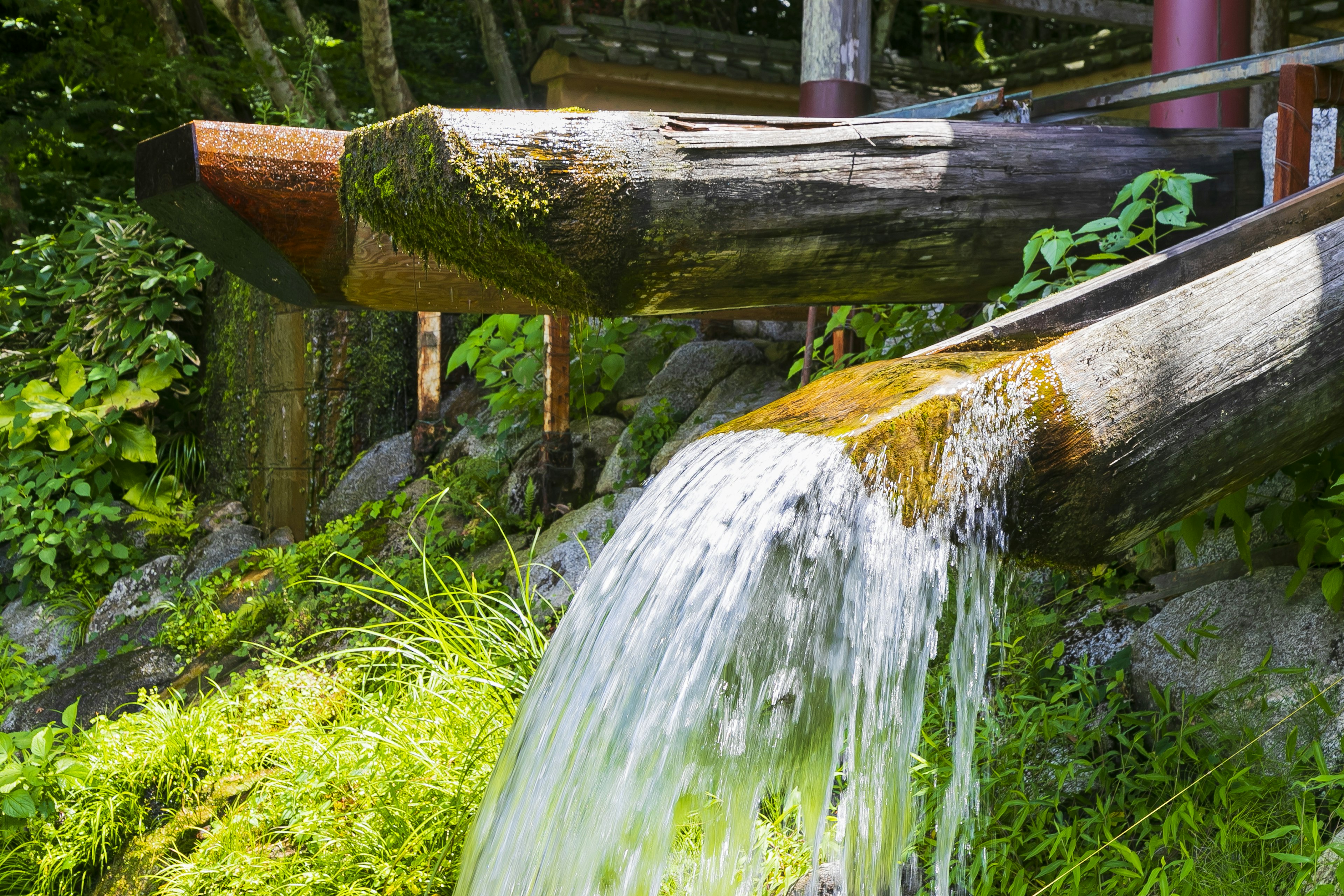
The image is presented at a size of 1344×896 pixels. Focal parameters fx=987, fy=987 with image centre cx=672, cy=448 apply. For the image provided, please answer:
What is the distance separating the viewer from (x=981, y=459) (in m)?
1.35

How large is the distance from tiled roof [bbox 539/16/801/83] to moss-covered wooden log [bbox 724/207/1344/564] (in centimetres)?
578

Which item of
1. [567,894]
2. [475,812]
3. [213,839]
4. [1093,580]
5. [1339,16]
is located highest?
[1339,16]

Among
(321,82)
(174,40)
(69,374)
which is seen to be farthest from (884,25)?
(69,374)

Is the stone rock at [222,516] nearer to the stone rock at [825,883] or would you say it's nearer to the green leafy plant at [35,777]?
the green leafy plant at [35,777]

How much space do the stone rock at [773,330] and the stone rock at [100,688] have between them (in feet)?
11.2

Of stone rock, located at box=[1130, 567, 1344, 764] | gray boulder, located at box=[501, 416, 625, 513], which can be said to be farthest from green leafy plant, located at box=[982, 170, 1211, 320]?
gray boulder, located at box=[501, 416, 625, 513]

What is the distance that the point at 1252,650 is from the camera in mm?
2410

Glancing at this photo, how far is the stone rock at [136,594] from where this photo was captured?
18.9 feet

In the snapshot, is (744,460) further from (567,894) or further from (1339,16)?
(1339,16)

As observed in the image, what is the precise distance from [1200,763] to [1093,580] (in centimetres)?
69

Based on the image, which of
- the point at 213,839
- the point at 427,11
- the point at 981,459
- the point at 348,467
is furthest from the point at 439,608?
the point at 427,11

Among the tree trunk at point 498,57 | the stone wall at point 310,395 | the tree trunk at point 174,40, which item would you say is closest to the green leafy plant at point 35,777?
the stone wall at point 310,395

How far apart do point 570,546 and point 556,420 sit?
0.71 metres

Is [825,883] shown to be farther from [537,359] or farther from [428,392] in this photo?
[428,392]
